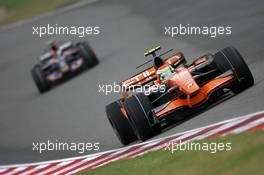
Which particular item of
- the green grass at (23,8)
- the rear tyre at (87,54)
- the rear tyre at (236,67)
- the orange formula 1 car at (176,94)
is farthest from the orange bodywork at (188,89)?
the green grass at (23,8)

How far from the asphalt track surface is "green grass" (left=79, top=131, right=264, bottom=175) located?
1.65 m

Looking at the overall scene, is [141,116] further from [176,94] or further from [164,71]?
[164,71]

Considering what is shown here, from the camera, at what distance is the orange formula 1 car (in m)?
11.7

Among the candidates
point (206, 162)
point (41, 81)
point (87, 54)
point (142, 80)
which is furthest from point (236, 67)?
point (87, 54)

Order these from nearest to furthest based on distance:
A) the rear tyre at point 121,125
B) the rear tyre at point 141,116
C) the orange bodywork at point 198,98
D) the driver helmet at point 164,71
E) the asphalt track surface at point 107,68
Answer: the rear tyre at point 141,116, the orange bodywork at point 198,98, the rear tyre at point 121,125, the driver helmet at point 164,71, the asphalt track surface at point 107,68

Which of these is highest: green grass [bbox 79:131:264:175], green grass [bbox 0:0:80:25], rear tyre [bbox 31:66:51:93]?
green grass [bbox 0:0:80:25]

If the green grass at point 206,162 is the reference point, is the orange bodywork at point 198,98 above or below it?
above

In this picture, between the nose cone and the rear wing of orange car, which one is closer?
the nose cone

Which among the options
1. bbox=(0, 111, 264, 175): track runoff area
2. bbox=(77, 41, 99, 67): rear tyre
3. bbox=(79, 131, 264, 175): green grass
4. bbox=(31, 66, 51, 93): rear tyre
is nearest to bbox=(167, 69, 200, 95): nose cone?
bbox=(0, 111, 264, 175): track runoff area

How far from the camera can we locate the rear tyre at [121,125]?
40.3 feet

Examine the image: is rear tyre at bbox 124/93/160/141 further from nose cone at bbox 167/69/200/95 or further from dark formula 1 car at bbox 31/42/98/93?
dark formula 1 car at bbox 31/42/98/93

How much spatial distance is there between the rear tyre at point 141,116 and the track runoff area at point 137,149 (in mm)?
203

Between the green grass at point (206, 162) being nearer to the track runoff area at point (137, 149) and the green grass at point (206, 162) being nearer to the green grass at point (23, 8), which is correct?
the track runoff area at point (137, 149)

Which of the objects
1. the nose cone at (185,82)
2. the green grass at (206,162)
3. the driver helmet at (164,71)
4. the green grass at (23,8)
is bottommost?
the green grass at (206,162)
